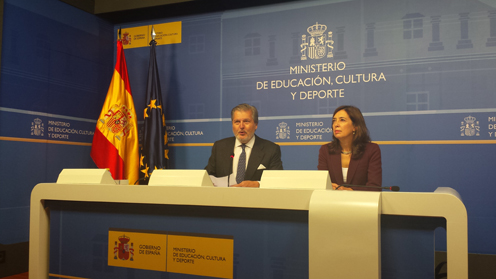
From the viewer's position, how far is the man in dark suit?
3080 millimetres

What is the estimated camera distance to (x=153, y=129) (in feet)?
13.9

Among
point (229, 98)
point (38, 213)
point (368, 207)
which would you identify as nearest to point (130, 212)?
point (38, 213)

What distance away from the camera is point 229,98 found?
4.32m

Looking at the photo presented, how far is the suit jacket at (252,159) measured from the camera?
3070mm

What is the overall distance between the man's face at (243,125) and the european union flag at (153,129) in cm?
135

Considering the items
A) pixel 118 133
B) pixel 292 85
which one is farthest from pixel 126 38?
pixel 292 85

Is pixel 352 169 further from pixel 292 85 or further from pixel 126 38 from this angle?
pixel 126 38

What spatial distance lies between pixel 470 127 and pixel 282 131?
1761 millimetres

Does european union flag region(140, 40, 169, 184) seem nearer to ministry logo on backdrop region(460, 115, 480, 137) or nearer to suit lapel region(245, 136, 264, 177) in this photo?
suit lapel region(245, 136, 264, 177)

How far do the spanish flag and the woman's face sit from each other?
2247 millimetres

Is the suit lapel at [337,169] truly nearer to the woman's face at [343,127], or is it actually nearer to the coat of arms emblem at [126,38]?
the woman's face at [343,127]

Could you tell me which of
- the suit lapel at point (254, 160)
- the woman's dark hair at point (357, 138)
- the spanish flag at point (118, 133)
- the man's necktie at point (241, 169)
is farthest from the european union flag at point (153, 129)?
the woman's dark hair at point (357, 138)

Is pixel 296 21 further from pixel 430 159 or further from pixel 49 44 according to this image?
pixel 49 44

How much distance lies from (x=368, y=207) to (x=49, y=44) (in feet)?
12.7
